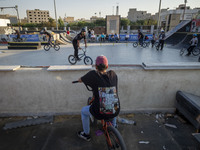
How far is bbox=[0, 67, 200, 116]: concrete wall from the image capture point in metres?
3.41

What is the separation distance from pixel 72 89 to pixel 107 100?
174cm

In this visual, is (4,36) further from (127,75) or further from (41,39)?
(127,75)

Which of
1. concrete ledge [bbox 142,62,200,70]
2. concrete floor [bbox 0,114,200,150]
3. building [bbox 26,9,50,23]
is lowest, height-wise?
concrete floor [bbox 0,114,200,150]

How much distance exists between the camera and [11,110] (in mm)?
3686

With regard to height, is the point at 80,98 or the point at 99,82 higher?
the point at 99,82

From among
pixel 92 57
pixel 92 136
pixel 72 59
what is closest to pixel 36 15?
pixel 92 57

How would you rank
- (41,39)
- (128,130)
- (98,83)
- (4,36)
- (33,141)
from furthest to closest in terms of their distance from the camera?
(4,36), (41,39), (128,130), (33,141), (98,83)

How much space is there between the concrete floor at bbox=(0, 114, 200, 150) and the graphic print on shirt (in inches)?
45.8

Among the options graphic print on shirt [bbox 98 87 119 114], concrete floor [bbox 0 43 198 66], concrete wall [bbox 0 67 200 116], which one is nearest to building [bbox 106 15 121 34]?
concrete floor [bbox 0 43 198 66]

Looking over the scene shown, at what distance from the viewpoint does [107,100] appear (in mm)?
2061

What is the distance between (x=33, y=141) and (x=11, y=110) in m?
1.42

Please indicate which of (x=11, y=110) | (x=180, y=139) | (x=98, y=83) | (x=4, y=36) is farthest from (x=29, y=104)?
(x=4, y=36)

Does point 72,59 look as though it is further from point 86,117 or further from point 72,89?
point 86,117

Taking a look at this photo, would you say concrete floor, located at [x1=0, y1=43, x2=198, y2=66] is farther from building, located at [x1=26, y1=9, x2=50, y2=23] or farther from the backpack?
building, located at [x1=26, y1=9, x2=50, y2=23]
